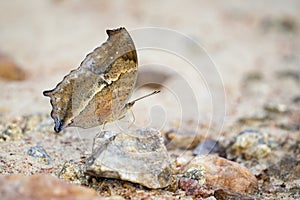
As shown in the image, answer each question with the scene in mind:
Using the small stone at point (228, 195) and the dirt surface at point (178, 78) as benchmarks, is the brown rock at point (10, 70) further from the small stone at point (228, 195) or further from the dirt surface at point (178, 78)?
the small stone at point (228, 195)

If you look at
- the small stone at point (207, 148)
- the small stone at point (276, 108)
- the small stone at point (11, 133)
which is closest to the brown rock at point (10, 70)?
the small stone at point (11, 133)

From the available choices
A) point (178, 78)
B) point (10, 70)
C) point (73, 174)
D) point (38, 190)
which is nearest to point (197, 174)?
point (73, 174)

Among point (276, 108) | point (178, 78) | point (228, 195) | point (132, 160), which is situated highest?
point (178, 78)

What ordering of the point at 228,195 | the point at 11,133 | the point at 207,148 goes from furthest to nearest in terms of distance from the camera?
1. the point at 207,148
2. the point at 11,133
3. the point at 228,195

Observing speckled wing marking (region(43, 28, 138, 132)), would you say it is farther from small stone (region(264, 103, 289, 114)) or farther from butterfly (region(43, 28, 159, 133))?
small stone (region(264, 103, 289, 114))

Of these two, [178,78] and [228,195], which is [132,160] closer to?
[228,195]

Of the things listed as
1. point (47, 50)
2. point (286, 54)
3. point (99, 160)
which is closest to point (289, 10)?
point (286, 54)
